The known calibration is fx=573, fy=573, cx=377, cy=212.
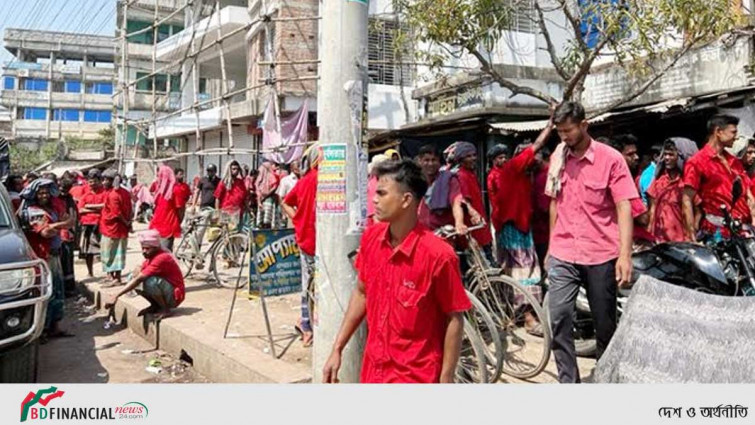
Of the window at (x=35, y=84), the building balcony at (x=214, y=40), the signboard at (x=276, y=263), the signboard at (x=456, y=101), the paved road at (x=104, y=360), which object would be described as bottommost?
the paved road at (x=104, y=360)

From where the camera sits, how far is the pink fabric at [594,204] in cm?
320

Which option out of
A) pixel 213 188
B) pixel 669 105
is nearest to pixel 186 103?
pixel 213 188

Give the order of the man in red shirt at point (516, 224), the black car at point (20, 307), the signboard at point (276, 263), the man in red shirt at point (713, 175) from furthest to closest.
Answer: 1. the man in red shirt at point (516, 224)
2. the signboard at point (276, 263)
3. the man in red shirt at point (713, 175)
4. the black car at point (20, 307)

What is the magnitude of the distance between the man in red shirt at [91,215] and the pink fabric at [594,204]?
695cm

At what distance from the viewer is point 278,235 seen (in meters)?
5.07

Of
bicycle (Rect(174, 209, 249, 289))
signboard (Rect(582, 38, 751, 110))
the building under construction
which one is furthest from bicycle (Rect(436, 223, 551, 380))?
the building under construction

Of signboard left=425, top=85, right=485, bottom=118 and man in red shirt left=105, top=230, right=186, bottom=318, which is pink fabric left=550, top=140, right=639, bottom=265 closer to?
man in red shirt left=105, top=230, right=186, bottom=318

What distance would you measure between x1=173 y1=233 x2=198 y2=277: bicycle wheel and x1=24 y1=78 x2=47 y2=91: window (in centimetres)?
5042

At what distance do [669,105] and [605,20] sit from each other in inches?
60.6

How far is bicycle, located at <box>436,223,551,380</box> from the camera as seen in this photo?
413 cm

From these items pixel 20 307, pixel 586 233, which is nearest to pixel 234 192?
pixel 20 307

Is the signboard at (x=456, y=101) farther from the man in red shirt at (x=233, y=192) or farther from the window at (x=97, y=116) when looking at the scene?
the window at (x=97, y=116)

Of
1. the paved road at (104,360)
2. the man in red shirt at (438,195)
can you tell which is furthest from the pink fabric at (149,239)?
the man in red shirt at (438,195)

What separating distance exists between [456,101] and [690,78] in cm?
489
